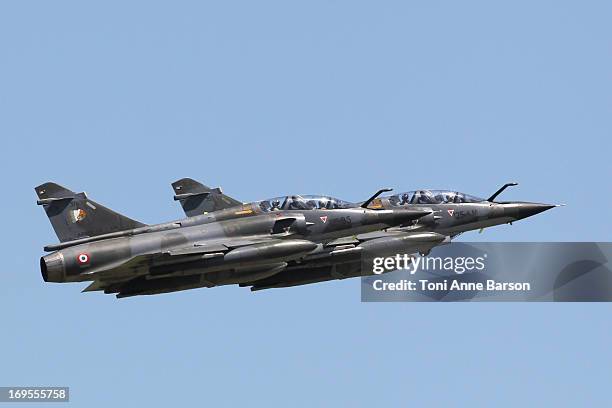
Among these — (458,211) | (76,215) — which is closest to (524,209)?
(458,211)

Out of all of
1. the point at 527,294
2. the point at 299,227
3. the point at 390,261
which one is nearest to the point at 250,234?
the point at 299,227

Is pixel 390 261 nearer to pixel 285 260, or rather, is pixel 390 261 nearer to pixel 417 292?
pixel 417 292

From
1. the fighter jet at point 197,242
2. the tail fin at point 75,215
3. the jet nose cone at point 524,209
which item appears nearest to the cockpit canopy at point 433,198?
the jet nose cone at point 524,209

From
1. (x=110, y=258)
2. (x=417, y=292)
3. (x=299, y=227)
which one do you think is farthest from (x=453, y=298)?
(x=110, y=258)

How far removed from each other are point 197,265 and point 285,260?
113 inches

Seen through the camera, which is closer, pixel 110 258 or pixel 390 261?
pixel 110 258

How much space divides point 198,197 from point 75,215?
7.83 metres

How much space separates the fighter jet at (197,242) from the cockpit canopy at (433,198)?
85.3 inches

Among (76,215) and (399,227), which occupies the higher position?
(76,215)

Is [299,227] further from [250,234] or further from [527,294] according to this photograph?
[527,294]

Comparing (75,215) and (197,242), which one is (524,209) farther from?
(75,215)

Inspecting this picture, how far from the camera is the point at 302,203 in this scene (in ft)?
215

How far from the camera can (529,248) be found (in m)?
69.2

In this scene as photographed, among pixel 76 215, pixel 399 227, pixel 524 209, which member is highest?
pixel 76 215
